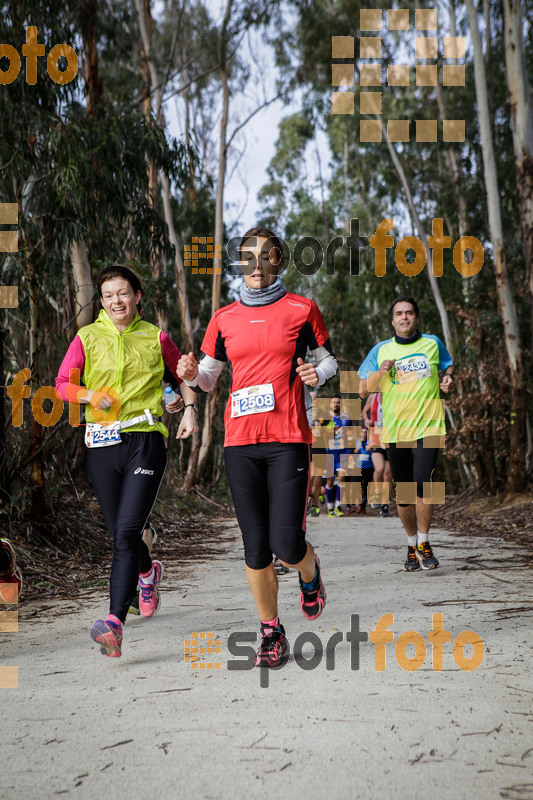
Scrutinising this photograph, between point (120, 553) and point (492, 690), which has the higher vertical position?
point (120, 553)

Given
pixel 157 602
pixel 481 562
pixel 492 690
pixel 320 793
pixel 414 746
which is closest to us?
pixel 320 793

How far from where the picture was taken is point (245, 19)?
18859 millimetres

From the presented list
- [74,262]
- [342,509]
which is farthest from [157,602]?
[342,509]

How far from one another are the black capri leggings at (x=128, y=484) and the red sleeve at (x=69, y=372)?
1.09ft

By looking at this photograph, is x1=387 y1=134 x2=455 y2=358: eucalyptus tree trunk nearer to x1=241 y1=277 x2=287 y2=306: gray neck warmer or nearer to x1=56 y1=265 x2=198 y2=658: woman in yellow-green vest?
x1=56 y1=265 x2=198 y2=658: woman in yellow-green vest

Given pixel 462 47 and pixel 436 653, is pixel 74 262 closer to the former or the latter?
pixel 436 653

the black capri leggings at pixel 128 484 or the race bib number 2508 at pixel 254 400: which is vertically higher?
the race bib number 2508 at pixel 254 400

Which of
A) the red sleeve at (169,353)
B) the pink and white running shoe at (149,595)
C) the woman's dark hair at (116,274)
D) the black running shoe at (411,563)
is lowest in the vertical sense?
the black running shoe at (411,563)

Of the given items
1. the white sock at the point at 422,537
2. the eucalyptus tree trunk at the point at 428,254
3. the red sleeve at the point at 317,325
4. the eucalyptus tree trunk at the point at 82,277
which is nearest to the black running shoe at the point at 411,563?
the white sock at the point at 422,537

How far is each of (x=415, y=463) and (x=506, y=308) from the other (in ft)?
22.7

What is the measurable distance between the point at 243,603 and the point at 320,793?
2885 mm

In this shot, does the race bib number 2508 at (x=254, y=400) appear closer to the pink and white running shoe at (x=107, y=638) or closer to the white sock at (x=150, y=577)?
the pink and white running shoe at (x=107, y=638)

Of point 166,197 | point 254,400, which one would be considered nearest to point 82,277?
point 166,197

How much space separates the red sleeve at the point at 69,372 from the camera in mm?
4145
